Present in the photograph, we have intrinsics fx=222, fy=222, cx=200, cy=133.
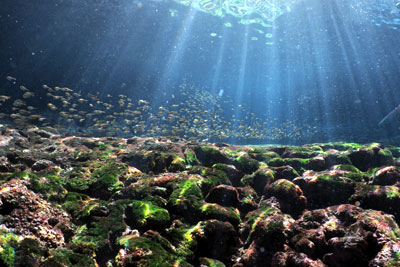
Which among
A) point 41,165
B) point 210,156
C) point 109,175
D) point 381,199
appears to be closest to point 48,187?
point 109,175

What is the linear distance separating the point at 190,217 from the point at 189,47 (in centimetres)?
3783

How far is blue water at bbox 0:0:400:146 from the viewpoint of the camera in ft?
72.4

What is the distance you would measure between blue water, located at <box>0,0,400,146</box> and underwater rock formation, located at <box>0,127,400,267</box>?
8.85 metres

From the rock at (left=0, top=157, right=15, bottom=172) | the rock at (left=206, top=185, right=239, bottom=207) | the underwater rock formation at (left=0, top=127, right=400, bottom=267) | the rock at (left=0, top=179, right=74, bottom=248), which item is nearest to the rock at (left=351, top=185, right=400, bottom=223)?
the underwater rock formation at (left=0, top=127, right=400, bottom=267)

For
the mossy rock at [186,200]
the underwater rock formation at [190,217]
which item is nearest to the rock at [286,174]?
the underwater rock formation at [190,217]

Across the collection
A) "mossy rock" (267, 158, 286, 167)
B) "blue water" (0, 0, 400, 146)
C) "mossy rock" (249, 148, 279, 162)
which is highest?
"blue water" (0, 0, 400, 146)

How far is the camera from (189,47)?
38.5 meters

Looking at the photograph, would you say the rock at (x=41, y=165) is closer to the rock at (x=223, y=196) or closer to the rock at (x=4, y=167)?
the rock at (x=4, y=167)

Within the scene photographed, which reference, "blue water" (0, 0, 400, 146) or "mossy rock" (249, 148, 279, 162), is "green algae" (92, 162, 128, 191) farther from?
"blue water" (0, 0, 400, 146)

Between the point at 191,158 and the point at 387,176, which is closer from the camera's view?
the point at 387,176

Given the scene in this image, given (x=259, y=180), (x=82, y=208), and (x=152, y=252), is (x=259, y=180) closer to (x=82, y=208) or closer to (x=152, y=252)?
(x=152, y=252)

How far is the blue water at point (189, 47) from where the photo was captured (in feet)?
72.4

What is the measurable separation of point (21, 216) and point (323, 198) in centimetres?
630

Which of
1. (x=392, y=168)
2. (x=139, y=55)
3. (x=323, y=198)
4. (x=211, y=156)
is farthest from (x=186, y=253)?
(x=139, y=55)
